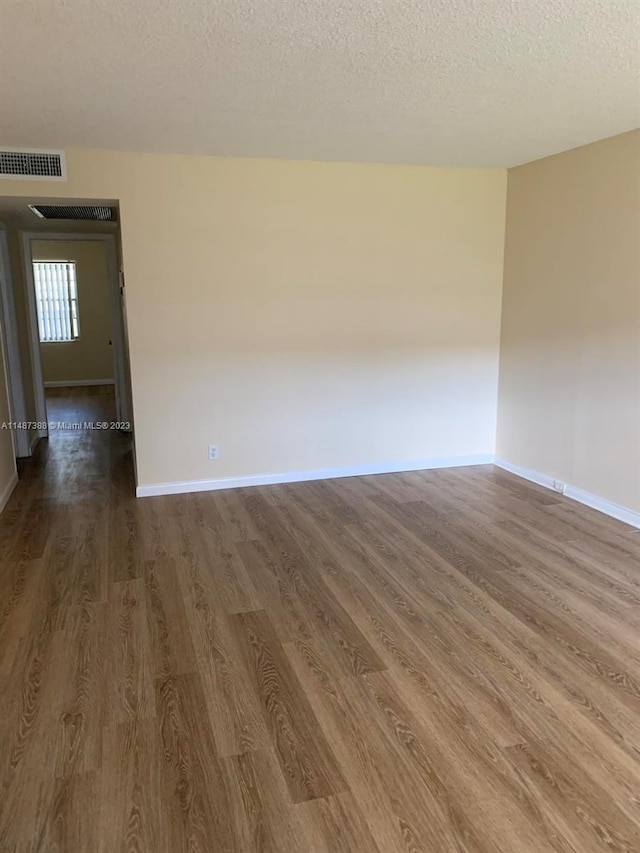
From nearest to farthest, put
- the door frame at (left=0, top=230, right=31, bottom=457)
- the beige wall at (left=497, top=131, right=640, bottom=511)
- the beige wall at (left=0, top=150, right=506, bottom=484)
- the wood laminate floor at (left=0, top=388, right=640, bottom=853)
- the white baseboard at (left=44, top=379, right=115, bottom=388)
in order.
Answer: the wood laminate floor at (left=0, top=388, right=640, bottom=853) → the beige wall at (left=497, top=131, right=640, bottom=511) → the beige wall at (left=0, top=150, right=506, bottom=484) → the door frame at (left=0, top=230, right=31, bottom=457) → the white baseboard at (left=44, top=379, right=115, bottom=388)

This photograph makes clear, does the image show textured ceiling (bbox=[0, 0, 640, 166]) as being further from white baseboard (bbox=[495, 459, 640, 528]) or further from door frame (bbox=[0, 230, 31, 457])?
white baseboard (bbox=[495, 459, 640, 528])

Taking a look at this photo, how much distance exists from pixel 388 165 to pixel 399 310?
1101 mm

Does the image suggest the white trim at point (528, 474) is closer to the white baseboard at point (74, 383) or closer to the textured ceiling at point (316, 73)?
the textured ceiling at point (316, 73)

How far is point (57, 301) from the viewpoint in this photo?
10195mm

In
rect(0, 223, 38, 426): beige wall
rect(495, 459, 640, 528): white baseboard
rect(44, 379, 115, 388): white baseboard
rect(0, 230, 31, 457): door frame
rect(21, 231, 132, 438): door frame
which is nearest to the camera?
rect(495, 459, 640, 528): white baseboard

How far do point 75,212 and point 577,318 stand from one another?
3.99 m

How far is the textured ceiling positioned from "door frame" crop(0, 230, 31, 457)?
6.53 ft

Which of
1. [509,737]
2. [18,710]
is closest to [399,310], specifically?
[509,737]

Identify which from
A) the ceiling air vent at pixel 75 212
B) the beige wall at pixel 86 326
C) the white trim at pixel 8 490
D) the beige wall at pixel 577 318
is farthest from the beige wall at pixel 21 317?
the beige wall at pixel 577 318

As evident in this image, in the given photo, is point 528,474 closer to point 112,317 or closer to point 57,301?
point 112,317

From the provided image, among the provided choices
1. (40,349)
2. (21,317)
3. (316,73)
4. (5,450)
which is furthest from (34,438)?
(316,73)

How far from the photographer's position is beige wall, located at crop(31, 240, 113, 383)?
33.1 ft

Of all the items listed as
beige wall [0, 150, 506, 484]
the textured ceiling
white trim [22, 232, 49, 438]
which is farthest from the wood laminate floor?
white trim [22, 232, 49, 438]

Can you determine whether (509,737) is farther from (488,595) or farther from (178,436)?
(178,436)
